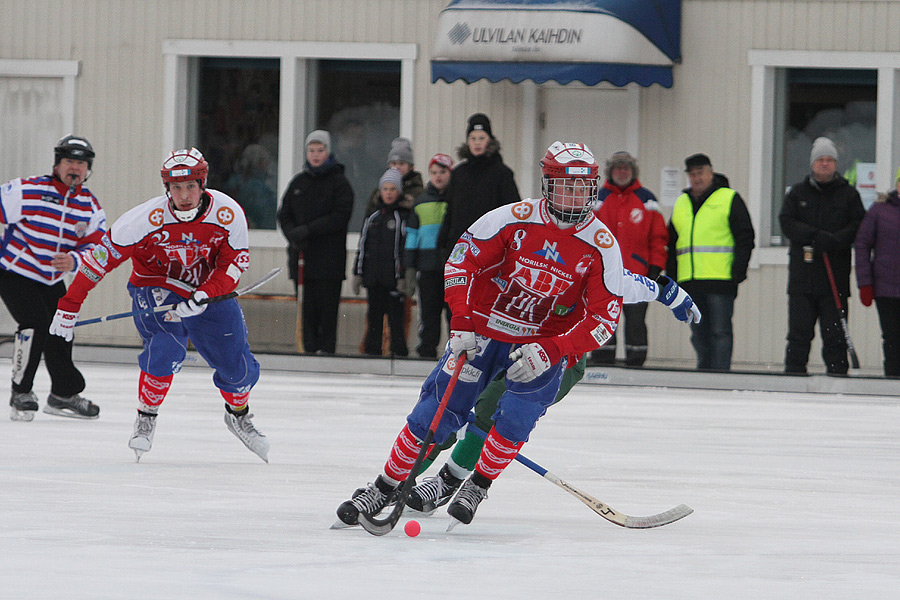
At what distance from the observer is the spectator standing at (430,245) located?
12.5 metres

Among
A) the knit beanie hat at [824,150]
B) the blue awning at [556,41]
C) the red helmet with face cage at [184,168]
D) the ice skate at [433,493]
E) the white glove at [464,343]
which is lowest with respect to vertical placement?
the ice skate at [433,493]

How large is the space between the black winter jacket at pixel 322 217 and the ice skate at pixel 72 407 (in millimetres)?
3605

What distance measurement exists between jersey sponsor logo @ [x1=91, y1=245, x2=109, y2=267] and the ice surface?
3.12 feet

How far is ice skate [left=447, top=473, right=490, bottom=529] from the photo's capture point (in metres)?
5.74

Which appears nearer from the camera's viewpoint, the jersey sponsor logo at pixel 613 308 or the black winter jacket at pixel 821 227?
the jersey sponsor logo at pixel 613 308

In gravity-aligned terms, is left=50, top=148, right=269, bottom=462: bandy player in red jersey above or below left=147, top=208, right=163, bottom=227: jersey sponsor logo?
below

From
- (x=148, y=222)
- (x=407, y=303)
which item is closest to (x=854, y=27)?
(x=407, y=303)

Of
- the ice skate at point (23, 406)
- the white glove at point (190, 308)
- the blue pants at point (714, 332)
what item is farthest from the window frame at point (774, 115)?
the white glove at point (190, 308)

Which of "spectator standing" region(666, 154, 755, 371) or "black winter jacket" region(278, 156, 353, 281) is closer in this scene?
"spectator standing" region(666, 154, 755, 371)

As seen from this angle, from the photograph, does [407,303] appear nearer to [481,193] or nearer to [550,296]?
[481,193]

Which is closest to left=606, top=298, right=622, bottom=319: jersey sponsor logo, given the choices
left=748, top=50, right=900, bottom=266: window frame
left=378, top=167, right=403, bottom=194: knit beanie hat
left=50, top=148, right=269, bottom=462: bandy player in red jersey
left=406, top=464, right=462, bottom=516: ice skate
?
left=406, top=464, right=462, bottom=516: ice skate

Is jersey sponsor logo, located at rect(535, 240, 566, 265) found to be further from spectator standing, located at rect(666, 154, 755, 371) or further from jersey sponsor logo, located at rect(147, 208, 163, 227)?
spectator standing, located at rect(666, 154, 755, 371)

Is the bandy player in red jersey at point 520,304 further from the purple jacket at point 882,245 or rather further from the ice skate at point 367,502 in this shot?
the purple jacket at point 882,245

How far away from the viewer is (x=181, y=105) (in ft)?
52.6
